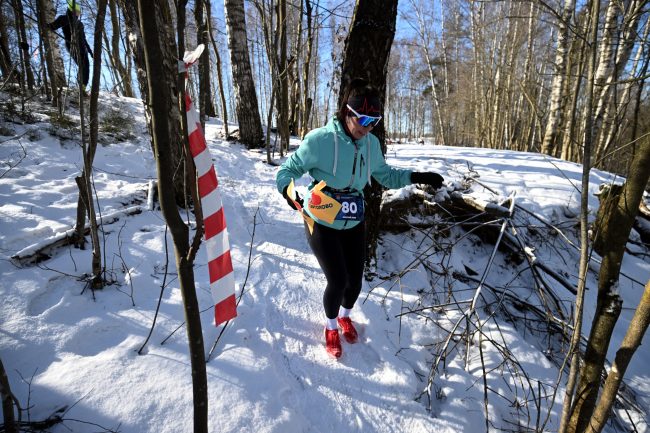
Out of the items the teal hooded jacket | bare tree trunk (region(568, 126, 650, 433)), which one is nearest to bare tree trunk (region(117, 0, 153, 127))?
the teal hooded jacket

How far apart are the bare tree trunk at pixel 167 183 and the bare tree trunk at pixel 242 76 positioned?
546 cm

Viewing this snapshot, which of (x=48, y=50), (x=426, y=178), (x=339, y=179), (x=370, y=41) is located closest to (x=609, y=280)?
(x=426, y=178)

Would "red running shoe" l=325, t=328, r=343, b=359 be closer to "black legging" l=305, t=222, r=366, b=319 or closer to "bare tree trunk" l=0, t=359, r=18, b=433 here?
"black legging" l=305, t=222, r=366, b=319

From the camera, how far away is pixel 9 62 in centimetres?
589

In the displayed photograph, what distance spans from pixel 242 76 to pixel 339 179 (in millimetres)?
4895

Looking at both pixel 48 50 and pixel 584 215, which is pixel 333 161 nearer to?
pixel 584 215

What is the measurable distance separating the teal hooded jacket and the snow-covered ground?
32.6 inches

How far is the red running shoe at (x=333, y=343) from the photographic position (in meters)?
2.04

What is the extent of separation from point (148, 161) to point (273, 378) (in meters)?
4.33

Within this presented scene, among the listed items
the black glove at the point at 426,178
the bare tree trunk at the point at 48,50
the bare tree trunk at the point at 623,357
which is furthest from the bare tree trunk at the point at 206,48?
the bare tree trunk at the point at 623,357

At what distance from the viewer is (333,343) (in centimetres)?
209

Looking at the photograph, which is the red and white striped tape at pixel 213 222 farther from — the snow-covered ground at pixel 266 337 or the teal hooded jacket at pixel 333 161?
the teal hooded jacket at pixel 333 161

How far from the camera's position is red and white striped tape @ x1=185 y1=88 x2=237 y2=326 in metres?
1.19

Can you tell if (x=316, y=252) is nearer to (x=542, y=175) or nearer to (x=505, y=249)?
(x=505, y=249)
